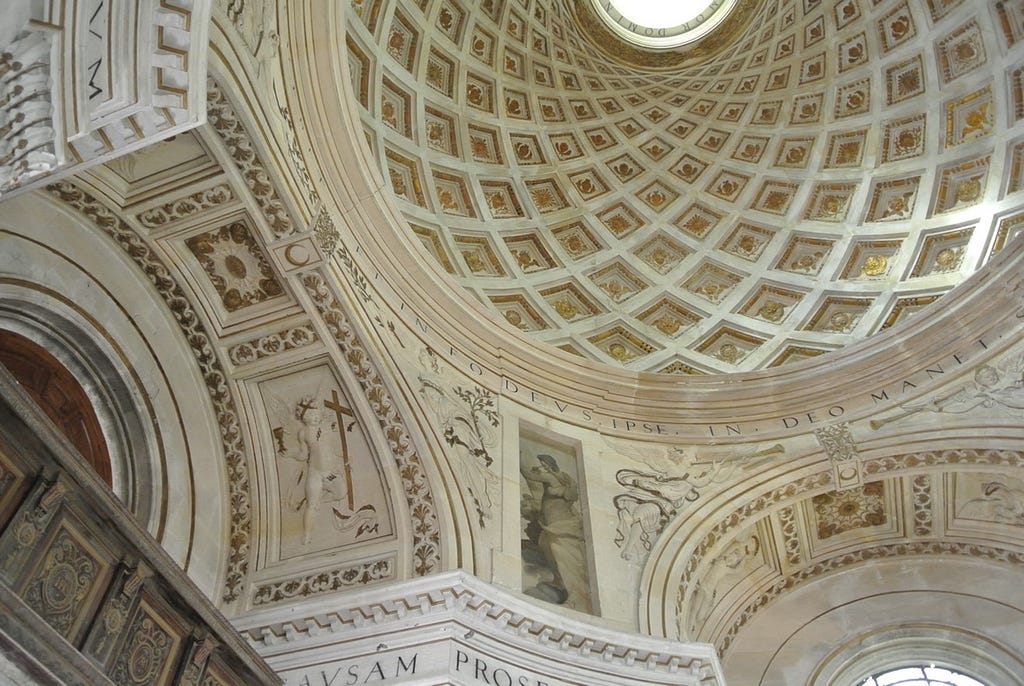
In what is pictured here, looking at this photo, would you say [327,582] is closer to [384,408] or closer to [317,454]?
[317,454]

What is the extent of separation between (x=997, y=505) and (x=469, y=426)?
7.47 meters

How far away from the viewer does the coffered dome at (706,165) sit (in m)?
14.3

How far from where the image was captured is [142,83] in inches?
247

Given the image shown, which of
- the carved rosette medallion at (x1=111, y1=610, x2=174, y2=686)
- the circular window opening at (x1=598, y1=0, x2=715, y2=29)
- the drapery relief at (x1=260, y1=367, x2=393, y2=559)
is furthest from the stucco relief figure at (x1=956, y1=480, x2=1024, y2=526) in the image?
the carved rosette medallion at (x1=111, y1=610, x2=174, y2=686)

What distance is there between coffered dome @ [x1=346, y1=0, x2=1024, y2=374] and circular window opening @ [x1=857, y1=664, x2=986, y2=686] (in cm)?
463

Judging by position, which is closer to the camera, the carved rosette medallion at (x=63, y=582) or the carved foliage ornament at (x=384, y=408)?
the carved rosette medallion at (x=63, y=582)

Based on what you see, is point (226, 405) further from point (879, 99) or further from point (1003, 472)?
point (879, 99)

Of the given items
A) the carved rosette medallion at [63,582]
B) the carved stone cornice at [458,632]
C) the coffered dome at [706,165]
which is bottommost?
the carved rosette medallion at [63,582]

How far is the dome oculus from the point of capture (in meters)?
17.6

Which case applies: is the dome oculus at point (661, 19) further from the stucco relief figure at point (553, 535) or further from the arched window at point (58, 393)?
the arched window at point (58, 393)

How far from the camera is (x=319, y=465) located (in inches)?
454

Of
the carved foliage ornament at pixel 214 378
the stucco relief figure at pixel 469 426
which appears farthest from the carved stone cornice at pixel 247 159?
the stucco relief figure at pixel 469 426

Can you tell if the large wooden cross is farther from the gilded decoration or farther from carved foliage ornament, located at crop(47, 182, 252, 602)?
the gilded decoration

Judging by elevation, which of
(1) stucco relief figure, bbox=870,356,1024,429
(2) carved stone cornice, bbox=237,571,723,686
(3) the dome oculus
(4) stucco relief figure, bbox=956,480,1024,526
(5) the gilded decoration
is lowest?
(2) carved stone cornice, bbox=237,571,723,686
